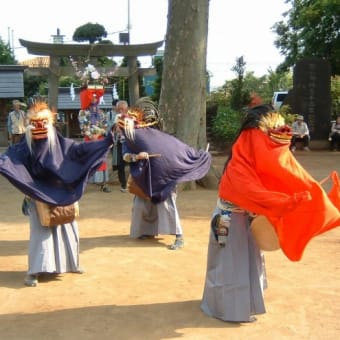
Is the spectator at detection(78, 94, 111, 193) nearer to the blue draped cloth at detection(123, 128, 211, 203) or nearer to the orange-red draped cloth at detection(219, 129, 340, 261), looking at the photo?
the blue draped cloth at detection(123, 128, 211, 203)

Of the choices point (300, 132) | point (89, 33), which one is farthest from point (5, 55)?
point (300, 132)

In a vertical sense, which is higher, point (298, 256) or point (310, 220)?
point (310, 220)

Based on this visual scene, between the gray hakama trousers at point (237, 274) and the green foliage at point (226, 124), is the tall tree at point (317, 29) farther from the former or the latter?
the gray hakama trousers at point (237, 274)

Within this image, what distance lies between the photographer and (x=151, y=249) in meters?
6.54

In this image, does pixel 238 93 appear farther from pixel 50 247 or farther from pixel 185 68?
pixel 50 247

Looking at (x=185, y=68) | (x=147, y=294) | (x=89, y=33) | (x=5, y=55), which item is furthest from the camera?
(x=5, y=55)

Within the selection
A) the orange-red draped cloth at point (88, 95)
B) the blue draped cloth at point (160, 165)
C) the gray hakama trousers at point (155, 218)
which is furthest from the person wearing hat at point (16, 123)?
the blue draped cloth at point (160, 165)

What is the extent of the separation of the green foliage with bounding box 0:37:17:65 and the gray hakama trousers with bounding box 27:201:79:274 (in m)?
38.6

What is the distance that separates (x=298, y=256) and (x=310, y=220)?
267 millimetres

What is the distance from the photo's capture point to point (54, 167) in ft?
17.0

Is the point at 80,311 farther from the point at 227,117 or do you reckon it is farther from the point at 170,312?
the point at 227,117

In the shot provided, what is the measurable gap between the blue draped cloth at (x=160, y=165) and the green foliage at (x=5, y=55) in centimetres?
3762

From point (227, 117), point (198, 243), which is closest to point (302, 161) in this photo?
point (227, 117)

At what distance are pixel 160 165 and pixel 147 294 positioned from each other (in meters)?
1.87
